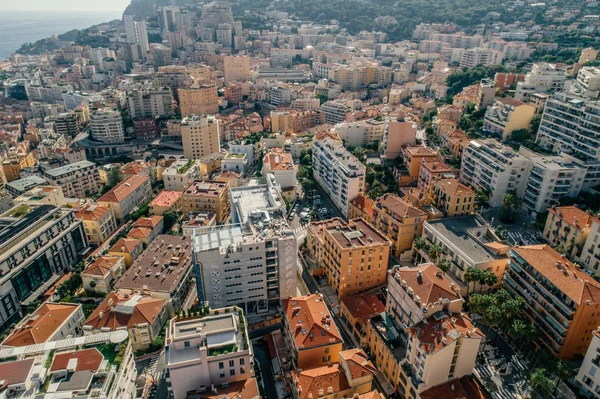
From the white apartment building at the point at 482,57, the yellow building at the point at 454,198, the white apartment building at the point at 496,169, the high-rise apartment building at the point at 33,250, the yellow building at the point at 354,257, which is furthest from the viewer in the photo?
the white apartment building at the point at 482,57

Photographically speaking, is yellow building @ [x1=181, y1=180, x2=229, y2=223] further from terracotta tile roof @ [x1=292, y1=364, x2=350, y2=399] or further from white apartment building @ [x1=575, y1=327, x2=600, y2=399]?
white apartment building @ [x1=575, y1=327, x2=600, y2=399]

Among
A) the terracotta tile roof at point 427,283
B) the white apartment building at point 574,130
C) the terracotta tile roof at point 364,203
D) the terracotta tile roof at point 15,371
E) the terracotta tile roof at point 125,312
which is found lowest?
the terracotta tile roof at point 125,312

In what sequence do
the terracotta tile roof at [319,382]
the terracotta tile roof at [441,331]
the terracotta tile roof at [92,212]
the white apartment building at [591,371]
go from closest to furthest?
the white apartment building at [591,371] < the terracotta tile roof at [441,331] < the terracotta tile roof at [319,382] < the terracotta tile roof at [92,212]

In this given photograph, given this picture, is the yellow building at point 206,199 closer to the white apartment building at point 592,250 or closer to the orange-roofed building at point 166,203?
the orange-roofed building at point 166,203

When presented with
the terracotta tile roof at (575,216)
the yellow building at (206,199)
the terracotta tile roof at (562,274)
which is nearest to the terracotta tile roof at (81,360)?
the yellow building at (206,199)

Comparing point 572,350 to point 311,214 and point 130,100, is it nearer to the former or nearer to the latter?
point 311,214

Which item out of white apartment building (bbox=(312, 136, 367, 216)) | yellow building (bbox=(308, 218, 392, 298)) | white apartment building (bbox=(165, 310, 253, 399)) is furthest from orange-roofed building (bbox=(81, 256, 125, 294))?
white apartment building (bbox=(312, 136, 367, 216))

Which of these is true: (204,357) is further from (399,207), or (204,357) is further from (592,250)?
(592,250)
